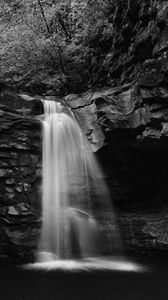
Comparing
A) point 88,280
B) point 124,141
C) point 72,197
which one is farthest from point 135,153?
point 88,280

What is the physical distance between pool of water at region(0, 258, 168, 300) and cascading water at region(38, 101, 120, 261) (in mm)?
855

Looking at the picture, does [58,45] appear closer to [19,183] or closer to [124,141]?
[124,141]

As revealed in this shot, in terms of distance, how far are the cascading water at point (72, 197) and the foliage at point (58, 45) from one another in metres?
3.92

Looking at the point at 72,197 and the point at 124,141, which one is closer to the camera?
the point at 124,141

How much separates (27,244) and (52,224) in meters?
1.00

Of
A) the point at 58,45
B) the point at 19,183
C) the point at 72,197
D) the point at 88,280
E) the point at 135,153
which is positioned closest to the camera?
the point at 88,280

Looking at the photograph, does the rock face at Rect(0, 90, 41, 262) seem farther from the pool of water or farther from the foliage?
the foliage

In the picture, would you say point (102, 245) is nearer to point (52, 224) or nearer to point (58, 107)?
point (52, 224)

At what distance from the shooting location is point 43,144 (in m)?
11.2

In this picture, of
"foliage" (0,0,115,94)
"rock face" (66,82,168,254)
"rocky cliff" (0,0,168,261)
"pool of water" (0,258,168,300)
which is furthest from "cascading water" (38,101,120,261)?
"foliage" (0,0,115,94)

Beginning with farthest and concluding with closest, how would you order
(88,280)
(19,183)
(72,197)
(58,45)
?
(58,45), (72,197), (19,183), (88,280)

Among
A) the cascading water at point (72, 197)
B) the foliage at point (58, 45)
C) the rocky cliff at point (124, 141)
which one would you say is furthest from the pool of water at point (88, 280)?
the foliage at point (58, 45)

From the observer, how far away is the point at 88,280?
7.63 m

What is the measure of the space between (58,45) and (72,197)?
8238 mm
